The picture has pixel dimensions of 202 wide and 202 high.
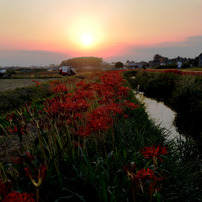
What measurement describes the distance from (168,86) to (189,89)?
5.48 meters

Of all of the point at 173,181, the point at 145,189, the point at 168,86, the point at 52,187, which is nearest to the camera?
the point at 52,187

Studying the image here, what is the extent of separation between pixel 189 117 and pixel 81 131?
8.28m

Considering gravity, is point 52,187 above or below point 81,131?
below

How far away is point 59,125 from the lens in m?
2.17

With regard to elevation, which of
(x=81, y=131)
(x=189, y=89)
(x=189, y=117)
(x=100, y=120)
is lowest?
(x=189, y=117)

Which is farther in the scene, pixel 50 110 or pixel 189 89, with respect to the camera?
pixel 189 89

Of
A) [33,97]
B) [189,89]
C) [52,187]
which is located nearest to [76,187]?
[52,187]

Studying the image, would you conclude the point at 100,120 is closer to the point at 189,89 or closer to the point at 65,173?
the point at 65,173

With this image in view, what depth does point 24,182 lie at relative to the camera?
1.93m

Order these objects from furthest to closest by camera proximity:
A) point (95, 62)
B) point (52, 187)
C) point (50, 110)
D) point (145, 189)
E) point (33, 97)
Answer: point (95, 62)
point (33, 97)
point (50, 110)
point (145, 189)
point (52, 187)

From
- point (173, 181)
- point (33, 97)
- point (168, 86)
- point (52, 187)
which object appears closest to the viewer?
point (52, 187)

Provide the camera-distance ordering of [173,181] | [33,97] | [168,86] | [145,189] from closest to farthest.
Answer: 1. [145,189]
2. [173,181]
3. [33,97]
4. [168,86]

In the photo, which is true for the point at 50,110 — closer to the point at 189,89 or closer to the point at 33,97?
the point at 33,97

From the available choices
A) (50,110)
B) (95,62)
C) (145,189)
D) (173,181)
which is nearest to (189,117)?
(173,181)
